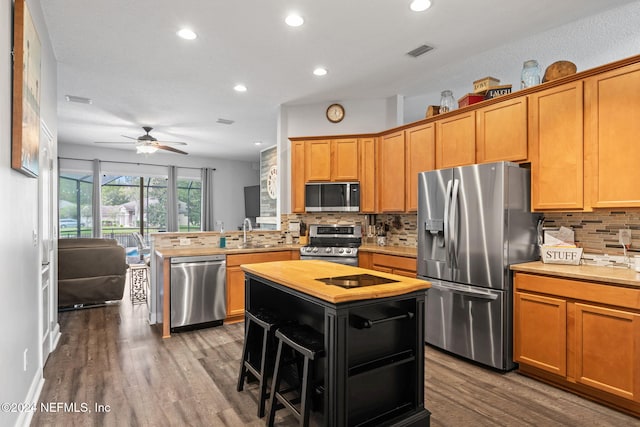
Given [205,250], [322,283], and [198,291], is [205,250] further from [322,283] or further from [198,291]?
[322,283]

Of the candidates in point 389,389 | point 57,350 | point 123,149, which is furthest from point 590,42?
point 123,149

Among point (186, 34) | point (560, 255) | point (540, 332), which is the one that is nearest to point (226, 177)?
point (186, 34)

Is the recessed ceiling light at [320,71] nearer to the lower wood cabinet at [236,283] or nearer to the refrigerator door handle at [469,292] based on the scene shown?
the lower wood cabinet at [236,283]

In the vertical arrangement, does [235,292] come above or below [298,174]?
below

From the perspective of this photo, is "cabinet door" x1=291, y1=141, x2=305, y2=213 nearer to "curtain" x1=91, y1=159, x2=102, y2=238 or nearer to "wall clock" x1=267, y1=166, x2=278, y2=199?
"wall clock" x1=267, y1=166, x2=278, y2=199

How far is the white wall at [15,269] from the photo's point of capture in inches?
67.9

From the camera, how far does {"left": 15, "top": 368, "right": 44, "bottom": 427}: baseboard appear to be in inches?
81.0

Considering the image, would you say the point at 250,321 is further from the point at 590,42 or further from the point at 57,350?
the point at 590,42

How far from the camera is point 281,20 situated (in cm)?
294

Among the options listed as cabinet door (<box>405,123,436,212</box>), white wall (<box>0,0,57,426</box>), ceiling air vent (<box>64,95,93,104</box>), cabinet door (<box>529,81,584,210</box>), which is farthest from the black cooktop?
ceiling air vent (<box>64,95,93,104</box>)

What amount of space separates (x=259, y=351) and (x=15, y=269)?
1.62 meters

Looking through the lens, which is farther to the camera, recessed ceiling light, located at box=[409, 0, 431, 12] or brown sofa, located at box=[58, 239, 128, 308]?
brown sofa, located at box=[58, 239, 128, 308]

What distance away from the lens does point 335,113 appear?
5039 mm

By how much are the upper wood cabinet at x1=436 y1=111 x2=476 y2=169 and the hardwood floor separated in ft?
6.33
